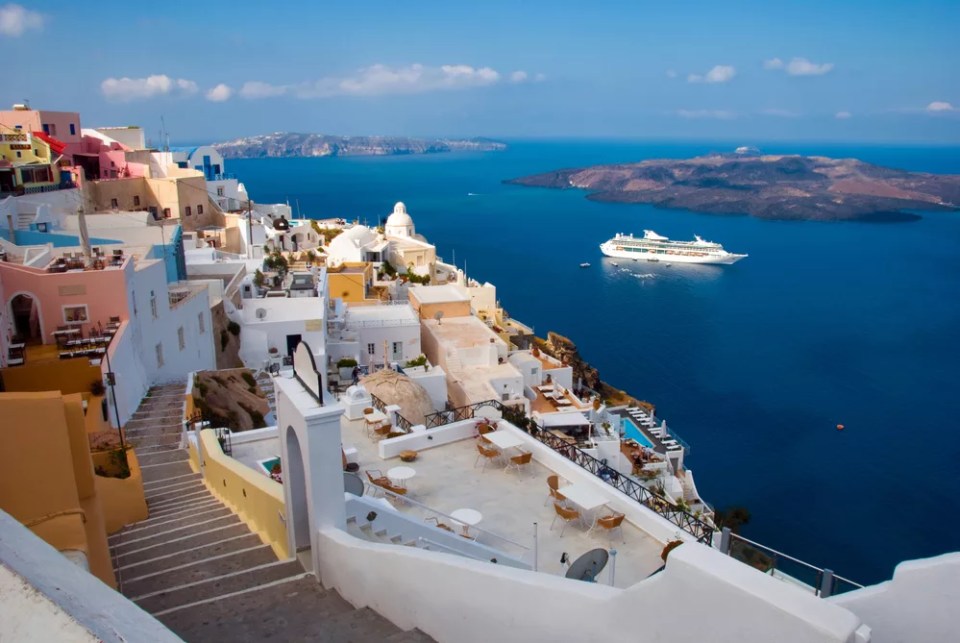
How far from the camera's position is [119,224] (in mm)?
19516

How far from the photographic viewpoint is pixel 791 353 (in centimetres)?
4050

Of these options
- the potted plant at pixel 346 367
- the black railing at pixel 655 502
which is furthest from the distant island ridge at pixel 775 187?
the black railing at pixel 655 502

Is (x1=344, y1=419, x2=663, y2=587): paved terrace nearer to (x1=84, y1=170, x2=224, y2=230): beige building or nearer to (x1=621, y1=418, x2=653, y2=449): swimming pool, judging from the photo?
(x1=621, y1=418, x2=653, y2=449): swimming pool

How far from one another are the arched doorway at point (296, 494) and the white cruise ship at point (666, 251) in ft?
215

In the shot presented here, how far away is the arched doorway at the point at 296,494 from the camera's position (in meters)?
5.47

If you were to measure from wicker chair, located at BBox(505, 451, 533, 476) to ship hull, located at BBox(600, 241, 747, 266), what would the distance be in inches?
2416

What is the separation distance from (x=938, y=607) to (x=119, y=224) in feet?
67.9

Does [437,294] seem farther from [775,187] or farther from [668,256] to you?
[775,187]

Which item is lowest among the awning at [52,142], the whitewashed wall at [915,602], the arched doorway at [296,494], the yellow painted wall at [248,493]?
the yellow painted wall at [248,493]

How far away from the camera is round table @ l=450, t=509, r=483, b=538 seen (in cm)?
754

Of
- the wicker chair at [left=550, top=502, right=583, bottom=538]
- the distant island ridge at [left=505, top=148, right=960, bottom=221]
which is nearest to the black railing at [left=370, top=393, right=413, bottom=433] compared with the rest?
the wicker chair at [left=550, top=502, right=583, bottom=538]

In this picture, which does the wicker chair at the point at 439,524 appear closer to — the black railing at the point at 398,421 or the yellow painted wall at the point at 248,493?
the yellow painted wall at the point at 248,493

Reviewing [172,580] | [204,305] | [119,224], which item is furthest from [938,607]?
[119,224]

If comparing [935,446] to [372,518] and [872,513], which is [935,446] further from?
[372,518]
